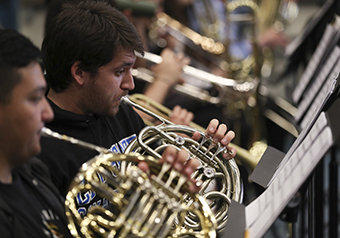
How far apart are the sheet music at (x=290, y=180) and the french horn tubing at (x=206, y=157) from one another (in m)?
0.26

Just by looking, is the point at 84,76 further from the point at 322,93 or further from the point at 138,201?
the point at 322,93

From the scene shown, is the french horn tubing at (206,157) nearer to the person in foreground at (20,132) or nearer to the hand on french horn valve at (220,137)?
the hand on french horn valve at (220,137)

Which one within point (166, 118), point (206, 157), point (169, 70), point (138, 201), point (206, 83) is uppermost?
point (138, 201)

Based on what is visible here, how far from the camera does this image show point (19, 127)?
0.99m

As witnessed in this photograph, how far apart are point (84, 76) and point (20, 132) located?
0.54 meters

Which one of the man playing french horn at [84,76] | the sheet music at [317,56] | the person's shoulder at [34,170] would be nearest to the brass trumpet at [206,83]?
the sheet music at [317,56]

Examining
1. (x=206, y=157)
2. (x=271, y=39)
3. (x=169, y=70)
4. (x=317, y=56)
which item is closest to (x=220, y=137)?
(x=206, y=157)

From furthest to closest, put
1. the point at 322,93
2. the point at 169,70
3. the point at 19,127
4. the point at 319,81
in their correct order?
the point at 169,70, the point at 319,81, the point at 322,93, the point at 19,127

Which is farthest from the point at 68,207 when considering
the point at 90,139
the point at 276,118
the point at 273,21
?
the point at 273,21

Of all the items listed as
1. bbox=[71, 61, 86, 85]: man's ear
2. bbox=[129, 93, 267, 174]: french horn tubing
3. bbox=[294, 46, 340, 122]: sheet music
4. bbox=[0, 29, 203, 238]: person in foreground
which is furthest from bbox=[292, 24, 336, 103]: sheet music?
bbox=[0, 29, 203, 238]: person in foreground

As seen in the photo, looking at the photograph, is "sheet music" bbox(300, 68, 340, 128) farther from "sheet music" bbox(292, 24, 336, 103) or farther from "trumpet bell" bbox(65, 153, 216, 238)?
"trumpet bell" bbox(65, 153, 216, 238)

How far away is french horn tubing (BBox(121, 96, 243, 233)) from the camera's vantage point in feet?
4.83

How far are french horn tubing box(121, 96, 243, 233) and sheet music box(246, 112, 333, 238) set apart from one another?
258mm

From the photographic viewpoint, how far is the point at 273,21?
4.02 metres
